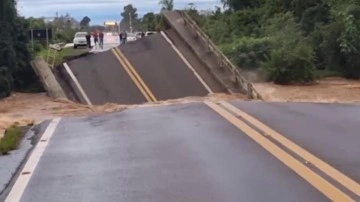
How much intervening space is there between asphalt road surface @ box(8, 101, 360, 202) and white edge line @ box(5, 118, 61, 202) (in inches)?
0.8

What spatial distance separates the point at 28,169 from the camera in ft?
34.0

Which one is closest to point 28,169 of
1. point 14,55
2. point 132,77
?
point 132,77

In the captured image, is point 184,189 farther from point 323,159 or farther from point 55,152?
point 55,152

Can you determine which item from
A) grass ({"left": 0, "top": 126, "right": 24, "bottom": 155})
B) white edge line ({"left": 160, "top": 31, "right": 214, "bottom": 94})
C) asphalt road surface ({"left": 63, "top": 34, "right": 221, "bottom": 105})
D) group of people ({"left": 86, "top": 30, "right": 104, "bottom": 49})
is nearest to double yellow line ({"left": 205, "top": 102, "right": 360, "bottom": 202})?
grass ({"left": 0, "top": 126, "right": 24, "bottom": 155})

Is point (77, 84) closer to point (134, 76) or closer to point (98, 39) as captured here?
point (134, 76)

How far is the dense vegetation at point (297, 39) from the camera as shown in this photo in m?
37.4

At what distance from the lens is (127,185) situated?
901 centimetres

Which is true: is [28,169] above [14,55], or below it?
above

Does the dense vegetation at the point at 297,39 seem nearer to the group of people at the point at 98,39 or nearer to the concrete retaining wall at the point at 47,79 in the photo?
the concrete retaining wall at the point at 47,79

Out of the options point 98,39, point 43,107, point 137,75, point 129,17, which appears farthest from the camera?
point 129,17

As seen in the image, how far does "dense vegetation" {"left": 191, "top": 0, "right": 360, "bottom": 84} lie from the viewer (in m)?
37.4

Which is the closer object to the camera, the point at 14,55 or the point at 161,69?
the point at 161,69

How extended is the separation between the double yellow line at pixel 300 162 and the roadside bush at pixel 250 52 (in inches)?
1044

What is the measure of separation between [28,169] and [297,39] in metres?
31.6
